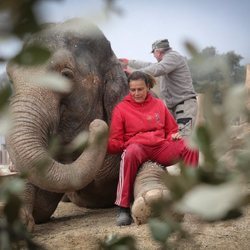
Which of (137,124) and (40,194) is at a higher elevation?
(137,124)

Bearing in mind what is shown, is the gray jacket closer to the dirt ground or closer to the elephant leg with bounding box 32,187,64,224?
the dirt ground

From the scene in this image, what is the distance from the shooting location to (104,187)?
464cm

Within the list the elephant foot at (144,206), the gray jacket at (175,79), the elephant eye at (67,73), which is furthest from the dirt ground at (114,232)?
the gray jacket at (175,79)

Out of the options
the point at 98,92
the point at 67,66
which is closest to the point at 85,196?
the point at 98,92

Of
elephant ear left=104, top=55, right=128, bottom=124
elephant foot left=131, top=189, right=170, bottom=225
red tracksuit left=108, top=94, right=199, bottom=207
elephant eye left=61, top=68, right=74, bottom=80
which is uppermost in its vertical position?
elephant eye left=61, top=68, right=74, bottom=80

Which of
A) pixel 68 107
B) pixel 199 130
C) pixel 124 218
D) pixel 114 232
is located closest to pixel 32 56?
pixel 199 130

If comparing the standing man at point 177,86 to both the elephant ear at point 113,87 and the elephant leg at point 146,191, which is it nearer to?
the elephant ear at point 113,87

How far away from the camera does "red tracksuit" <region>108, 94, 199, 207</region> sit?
12.7 ft

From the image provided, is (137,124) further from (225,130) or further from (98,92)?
(225,130)

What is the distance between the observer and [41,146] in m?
3.52

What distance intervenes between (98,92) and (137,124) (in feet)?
1.80

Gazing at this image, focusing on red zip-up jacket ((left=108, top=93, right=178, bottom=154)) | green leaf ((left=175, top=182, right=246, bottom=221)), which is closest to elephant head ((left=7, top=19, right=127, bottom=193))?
red zip-up jacket ((left=108, top=93, right=178, bottom=154))

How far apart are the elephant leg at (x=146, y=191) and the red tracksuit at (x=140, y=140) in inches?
2.3

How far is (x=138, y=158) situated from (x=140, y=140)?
16 cm
